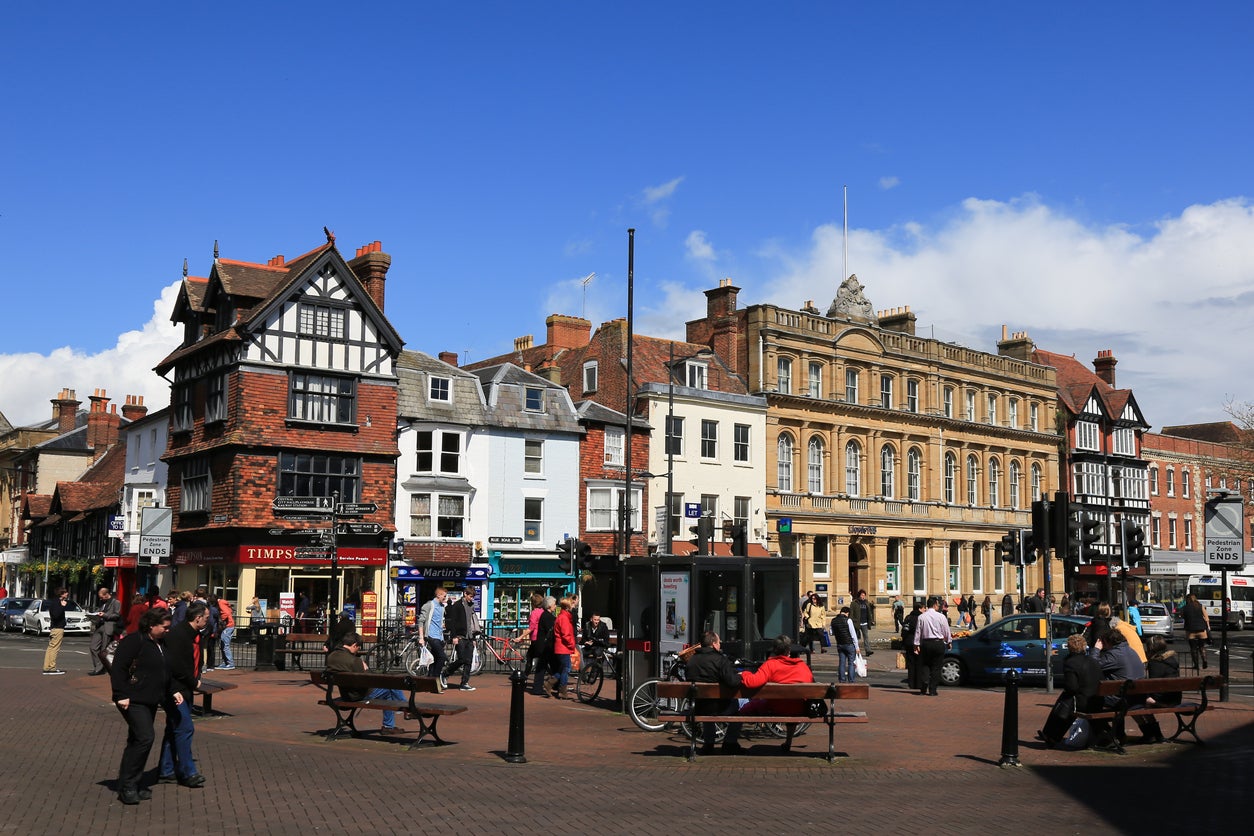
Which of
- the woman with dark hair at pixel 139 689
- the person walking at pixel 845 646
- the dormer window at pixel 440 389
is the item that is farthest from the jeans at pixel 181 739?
the dormer window at pixel 440 389

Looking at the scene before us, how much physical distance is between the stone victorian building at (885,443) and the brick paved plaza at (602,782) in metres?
30.4

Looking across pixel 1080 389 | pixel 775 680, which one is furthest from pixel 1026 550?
pixel 1080 389

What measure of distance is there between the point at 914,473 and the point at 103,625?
40740mm

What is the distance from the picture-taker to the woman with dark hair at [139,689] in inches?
423

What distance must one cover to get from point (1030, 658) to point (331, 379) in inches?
968

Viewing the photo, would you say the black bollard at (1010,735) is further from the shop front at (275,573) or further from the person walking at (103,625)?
the shop front at (275,573)

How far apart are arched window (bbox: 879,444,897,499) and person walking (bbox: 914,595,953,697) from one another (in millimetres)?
33156

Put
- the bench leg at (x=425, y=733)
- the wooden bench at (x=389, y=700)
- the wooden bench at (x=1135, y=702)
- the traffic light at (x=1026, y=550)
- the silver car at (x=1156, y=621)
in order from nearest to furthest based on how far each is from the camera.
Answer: the wooden bench at (x=389, y=700) < the bench leg at (x=425, y=733) < the wooden bench at (x=1135, y=702) < the traffic light at (x=1026, y=550) < the silver car at (x=1156, y=621)

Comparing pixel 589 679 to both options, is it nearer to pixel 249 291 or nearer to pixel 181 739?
pixel 181 739

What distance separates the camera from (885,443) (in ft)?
187

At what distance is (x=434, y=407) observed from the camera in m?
44.1

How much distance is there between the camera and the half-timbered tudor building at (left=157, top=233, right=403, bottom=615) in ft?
131

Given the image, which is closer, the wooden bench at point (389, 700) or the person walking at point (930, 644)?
the wooden bench at point (389, 700)

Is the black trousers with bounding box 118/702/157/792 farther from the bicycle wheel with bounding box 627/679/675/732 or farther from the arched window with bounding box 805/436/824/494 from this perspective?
the arched window with bounding box 805/436/824/494
